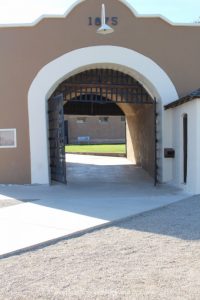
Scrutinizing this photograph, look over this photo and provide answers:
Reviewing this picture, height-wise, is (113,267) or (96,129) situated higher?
(96,129)

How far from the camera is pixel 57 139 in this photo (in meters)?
10.9

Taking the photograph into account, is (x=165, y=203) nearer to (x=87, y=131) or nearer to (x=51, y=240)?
(x=51, y=240)

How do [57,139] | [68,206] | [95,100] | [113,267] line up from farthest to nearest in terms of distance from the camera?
[95,100] < [57,139] < [68,206] < [113,267]

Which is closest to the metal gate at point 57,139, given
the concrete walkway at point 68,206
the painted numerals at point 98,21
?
the concrete walkway at point 68,206

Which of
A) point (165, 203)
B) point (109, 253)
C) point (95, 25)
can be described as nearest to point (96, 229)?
point (109, 253)

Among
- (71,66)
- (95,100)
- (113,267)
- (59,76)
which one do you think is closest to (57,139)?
(59,76)

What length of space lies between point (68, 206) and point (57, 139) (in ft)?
12.3

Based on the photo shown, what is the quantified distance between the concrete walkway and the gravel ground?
48 cm

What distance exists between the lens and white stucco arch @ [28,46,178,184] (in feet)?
35.2

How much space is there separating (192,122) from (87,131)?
3304 cm

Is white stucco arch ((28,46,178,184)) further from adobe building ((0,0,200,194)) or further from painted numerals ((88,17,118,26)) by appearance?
painted numerals ((88,17,118,26))

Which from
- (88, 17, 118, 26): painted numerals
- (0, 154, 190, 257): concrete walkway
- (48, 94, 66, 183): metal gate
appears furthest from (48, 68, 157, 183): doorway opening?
(88, 17, 118, 26): painted numerals

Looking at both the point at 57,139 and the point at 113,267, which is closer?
the point at 113,267

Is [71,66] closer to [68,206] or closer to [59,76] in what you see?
[59,76]
